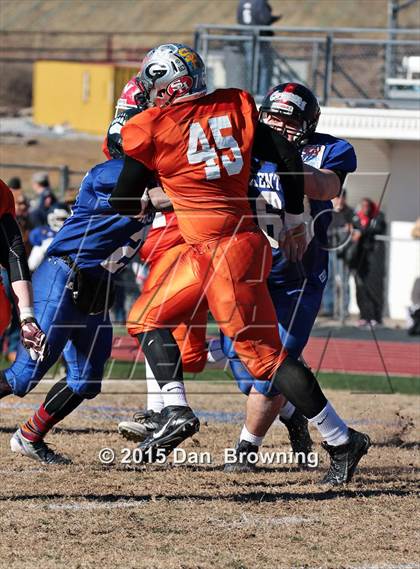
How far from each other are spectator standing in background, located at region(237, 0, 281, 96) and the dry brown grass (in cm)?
860

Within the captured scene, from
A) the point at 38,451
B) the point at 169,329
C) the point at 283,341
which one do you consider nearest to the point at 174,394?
the point at 169,329

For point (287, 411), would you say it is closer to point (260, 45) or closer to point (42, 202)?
point (42, 202)

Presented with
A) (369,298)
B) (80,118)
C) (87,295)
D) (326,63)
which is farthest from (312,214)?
(80,118)

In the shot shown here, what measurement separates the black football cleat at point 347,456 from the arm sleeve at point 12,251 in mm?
1599

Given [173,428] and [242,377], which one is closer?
[173,428]

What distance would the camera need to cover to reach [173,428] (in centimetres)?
527

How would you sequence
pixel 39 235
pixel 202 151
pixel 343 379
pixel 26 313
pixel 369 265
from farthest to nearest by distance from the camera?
Result: pixel 369 265 → pixel 39 235 → pixel 343 379 → pixel 26 313 → pixel 202 151

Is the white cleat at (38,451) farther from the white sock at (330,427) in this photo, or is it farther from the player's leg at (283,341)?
the white sock at (330,427)

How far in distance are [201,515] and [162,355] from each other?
91 centimetres

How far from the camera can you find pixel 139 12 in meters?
54.3

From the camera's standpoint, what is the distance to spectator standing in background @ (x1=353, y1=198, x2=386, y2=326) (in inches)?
538

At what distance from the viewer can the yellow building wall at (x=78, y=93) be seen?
36125 millimetres

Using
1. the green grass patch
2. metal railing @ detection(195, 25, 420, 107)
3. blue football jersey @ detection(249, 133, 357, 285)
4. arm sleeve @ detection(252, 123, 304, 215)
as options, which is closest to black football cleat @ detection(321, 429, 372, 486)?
blue football jersey @ detection(249, 133, 357, 285)

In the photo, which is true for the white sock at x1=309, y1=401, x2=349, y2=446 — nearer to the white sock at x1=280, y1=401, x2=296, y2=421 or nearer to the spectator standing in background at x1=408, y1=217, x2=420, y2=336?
the white sock at x1=280, y1=401, x2=296, y2=421
